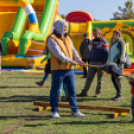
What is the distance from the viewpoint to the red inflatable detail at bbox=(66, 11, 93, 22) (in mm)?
17266

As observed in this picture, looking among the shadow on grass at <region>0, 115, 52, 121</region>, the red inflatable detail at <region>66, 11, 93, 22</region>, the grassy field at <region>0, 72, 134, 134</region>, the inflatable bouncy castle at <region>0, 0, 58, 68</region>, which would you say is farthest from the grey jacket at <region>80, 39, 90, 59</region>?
the shadow on grass at <region>0, 115, 52, 121</region>

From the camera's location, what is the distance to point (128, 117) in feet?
15.1

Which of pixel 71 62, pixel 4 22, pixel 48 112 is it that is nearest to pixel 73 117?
pixel 48 112

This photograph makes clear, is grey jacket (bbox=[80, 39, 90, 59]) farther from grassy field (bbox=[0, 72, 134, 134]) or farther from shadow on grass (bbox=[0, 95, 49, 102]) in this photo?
grassy field (bbox=[0, 72, 134, 134])

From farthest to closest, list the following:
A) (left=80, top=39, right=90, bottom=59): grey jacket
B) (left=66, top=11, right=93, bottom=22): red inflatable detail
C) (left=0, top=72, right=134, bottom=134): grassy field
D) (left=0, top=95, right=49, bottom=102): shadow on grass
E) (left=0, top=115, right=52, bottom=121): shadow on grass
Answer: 1. (left=66, top=11, right=93, bottom=22): red inflatable detail
2. (left=80, top=39, right=90, bottom=59): grey jacket
3. (left=0, top=95, right=49, bottom=102): shadow on grass
4. (left=0, top=115, right=52, bottom=121): shadow on grass
5. (left=0, top=72, right=134, bottom=134): grassy field

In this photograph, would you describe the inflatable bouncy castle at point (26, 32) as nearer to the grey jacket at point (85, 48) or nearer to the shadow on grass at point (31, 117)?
A: the grey jacket at point (85, 48)

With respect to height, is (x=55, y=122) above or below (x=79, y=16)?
below

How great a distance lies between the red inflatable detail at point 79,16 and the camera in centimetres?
1727

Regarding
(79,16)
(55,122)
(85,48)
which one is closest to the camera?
(55,122)

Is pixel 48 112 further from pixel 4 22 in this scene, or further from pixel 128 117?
pixel 4 22

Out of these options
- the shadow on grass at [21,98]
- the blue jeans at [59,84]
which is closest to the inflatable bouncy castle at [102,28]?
the shadow on grass at [21,98]

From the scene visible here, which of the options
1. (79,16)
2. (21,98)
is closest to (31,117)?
(21,98)

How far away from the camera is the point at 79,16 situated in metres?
17.6

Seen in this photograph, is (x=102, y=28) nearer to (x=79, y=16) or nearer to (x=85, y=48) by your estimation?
(x=79, y=16)
